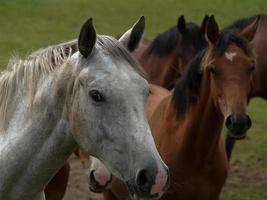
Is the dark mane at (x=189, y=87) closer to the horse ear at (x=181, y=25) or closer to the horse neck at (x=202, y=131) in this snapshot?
A: the horse neck at (x=202, y=131)

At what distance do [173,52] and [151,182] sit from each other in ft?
17.7

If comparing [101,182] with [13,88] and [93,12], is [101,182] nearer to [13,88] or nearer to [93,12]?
[13,88]

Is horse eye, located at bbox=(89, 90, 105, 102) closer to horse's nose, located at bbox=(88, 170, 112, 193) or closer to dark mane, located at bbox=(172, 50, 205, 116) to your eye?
horse's nose, located at bbox=(88, 170, 112, 193)

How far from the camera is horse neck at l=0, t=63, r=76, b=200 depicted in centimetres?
335

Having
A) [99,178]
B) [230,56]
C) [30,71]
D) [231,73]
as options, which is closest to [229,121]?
[231,73]

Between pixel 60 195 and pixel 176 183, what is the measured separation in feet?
3.12

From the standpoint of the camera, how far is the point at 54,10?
2005cm

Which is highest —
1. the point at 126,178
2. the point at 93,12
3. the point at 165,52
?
the point at 126,178

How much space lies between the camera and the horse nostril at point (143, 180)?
3002 mm

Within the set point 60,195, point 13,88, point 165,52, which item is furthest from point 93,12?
point 13,88

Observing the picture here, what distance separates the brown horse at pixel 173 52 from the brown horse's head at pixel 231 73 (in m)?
2.41

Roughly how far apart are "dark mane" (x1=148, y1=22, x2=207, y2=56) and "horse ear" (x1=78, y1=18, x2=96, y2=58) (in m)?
4.91

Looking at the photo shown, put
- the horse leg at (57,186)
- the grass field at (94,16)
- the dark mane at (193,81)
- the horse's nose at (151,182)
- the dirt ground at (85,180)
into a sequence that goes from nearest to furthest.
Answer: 1. the horse's nose at (151,182)
2. the dark mane at (193,81)
3. the horse leg at (57,186)
4. the dirt ground at (85,180)
5. the grass field at (94,16)

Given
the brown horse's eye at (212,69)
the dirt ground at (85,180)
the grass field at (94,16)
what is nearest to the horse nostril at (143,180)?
the brown horse's eye at (212,69)
